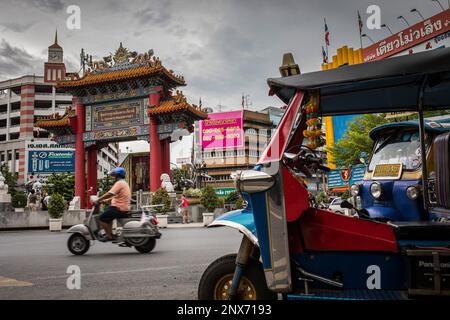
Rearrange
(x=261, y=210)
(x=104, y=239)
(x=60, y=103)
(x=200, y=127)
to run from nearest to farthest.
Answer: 1. (x=261, y=210)
2. (x=104, y=239)
3. (x=60, y=103)
4. (x=200, y=127)

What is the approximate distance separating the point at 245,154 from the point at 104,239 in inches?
2812

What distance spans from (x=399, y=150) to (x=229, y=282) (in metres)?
3.42

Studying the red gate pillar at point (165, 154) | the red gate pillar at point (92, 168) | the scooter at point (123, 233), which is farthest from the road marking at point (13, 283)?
the red gate pillar at point (92, 168)

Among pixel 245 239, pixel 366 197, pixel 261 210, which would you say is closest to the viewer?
pixel 261 210

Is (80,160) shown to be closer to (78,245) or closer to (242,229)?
(78,245)

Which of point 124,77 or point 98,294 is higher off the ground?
point 124,77

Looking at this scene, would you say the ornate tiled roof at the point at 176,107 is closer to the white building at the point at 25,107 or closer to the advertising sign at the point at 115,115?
the advertising sign at the point at 115,115

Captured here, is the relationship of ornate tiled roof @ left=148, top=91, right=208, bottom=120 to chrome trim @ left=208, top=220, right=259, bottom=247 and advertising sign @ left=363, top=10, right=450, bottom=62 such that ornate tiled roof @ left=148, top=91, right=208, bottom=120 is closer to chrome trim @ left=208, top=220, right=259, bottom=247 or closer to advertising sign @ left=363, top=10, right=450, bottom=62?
advertising sign @ left=363, top=10, right=450, bottom=62

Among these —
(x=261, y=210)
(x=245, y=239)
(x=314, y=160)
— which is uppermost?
(x=314, y=160)

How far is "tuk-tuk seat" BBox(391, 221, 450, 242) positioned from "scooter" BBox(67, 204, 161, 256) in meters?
6.07

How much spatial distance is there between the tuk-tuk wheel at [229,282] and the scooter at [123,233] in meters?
5.40

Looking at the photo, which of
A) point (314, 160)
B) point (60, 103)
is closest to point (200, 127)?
point (60, 103)
